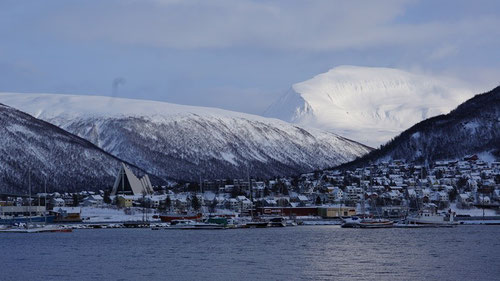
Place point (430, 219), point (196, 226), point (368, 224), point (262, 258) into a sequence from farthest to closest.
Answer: point (196, 226) < point (430, 219) < point (368, 224) < point (262, 258)

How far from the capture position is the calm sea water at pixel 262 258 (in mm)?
78750

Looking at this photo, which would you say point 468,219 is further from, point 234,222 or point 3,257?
point 3,257

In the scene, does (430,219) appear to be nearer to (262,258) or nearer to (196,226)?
(196,226)

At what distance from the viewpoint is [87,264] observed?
92.1 m

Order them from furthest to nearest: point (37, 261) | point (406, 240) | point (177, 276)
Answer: point (406, 240), point (37, 261), point (177, 276)

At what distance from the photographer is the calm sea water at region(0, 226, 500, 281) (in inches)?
3100

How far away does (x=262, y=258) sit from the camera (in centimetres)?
9450

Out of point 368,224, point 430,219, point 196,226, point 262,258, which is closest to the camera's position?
point 262,258

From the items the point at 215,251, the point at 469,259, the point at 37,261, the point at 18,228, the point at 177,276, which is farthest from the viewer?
the point at 18,228

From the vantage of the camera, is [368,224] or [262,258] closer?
[262,258]

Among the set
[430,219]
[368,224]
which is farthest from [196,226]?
[430,219]

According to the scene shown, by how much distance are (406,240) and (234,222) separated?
2590 inches

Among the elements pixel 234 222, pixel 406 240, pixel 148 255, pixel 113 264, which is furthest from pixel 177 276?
pixel 234 222

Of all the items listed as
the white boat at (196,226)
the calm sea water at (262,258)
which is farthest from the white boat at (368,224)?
the calm sea water at (262,258)
